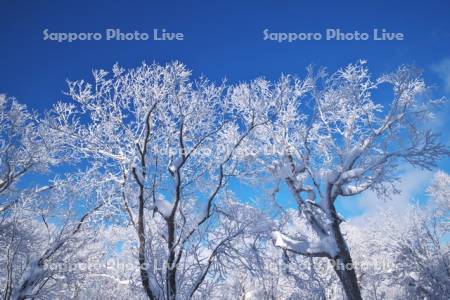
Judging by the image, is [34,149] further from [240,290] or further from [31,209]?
[240,290]

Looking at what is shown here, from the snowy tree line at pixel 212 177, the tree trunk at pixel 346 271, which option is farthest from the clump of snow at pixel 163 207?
the tree trunk at pixel 346 271

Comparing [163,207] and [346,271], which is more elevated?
[163,207]

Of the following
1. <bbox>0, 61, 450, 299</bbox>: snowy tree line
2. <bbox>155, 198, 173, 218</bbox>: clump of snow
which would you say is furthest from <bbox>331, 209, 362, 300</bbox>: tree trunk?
<bbox>155, 198, 173, 218</bbox>: clump of snow

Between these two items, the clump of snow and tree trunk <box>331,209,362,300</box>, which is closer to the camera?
the clump of snow

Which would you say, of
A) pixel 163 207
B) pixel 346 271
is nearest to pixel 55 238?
pixel 163 207

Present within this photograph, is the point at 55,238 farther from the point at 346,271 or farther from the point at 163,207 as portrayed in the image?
the point at 346,271

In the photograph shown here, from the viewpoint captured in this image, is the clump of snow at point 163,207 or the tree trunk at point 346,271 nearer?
the clump of snow at point 163,207

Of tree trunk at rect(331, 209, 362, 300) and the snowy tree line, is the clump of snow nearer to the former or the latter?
the snowy tree line

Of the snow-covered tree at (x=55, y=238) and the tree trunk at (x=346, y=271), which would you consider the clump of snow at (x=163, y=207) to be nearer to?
the snow-covered tree at (x=55, y=238)

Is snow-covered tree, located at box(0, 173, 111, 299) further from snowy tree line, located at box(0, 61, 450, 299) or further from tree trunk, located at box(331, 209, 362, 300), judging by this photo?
tree trunk, located at box(331, 209, 362, 300)

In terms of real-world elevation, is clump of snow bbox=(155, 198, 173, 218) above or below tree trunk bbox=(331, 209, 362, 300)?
above

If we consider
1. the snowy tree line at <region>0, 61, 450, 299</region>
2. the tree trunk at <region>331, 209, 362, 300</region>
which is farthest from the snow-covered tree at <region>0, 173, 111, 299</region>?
the tree trunk at <region>331, 209, 362, 300</region>

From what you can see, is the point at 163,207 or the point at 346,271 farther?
the point at 346,271

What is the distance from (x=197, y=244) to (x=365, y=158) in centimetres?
601
